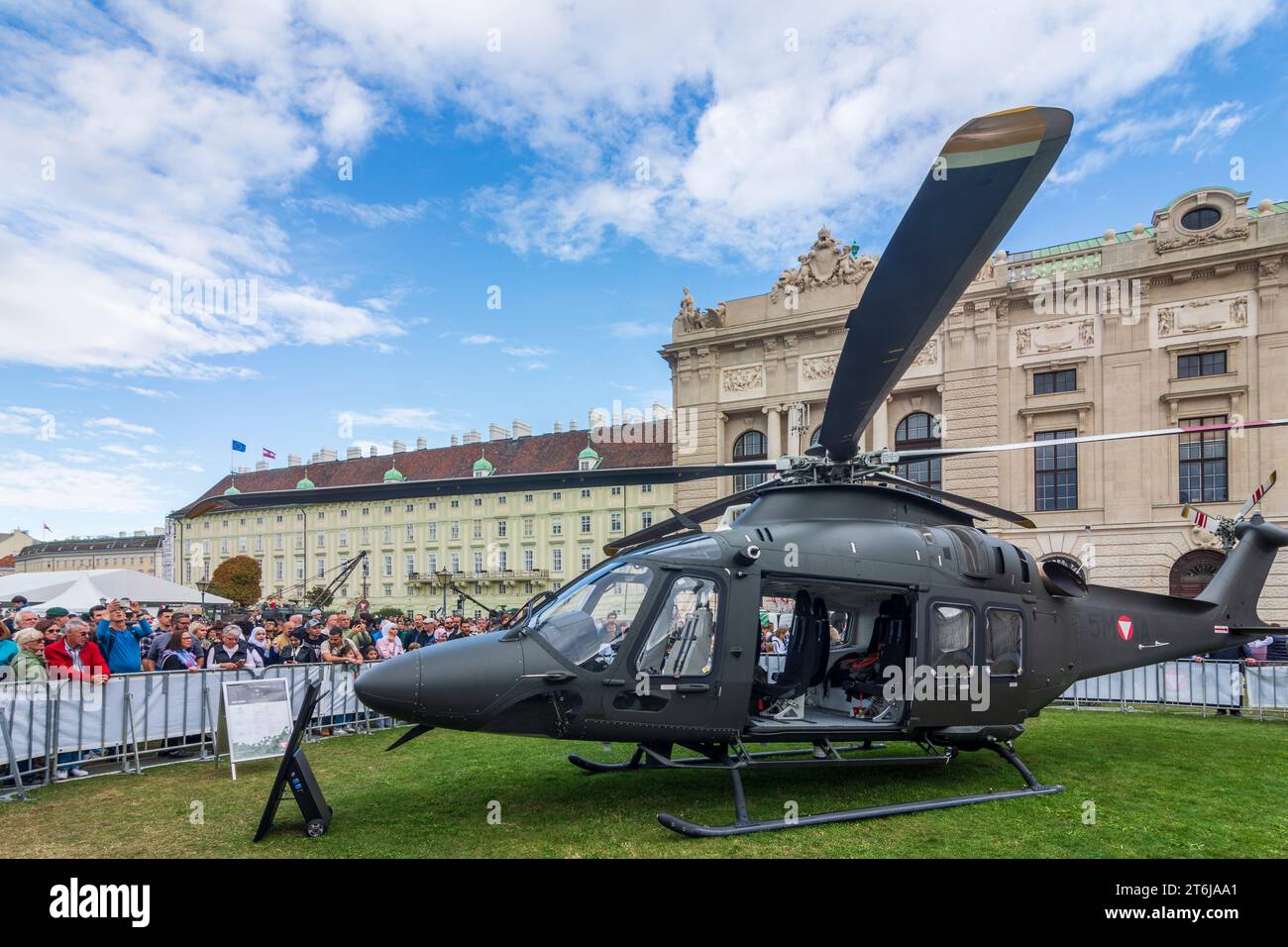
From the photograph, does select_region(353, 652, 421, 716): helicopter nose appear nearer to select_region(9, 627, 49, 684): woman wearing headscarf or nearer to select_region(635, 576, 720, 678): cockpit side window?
select_region(635, 576, 720, 678): cockpit side window

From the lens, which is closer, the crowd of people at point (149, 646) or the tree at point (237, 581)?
the crowd of people at point (149, 646)

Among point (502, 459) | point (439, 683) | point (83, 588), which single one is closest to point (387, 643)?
point (439, 683)

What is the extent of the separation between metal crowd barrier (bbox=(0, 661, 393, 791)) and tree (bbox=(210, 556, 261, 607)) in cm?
6488

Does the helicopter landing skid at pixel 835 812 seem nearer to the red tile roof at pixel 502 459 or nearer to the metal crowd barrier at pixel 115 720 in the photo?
the metal crowd barrier at pixel 115 720

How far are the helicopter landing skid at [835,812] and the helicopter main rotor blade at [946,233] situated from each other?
147 inches

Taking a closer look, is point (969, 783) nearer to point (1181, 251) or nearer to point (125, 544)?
point (1181, 251)

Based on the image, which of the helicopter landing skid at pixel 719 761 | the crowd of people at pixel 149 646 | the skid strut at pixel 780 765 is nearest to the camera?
the skid strut at pixel 780 765

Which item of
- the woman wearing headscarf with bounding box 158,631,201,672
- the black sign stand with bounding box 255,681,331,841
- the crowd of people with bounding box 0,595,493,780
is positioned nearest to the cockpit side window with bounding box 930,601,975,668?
the black sign stand with bounding box 255,681,331,841

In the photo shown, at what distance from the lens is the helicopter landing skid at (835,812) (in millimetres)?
6773

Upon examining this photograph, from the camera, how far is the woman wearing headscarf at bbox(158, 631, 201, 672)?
1177 centimetres

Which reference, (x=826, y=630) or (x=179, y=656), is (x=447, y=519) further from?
(x=826, y=630)

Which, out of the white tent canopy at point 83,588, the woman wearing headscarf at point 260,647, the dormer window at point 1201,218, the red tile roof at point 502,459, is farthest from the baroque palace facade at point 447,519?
the woman wearing headscarf at point 260,647

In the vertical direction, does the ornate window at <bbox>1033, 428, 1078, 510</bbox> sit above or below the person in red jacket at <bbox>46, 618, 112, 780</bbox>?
above
